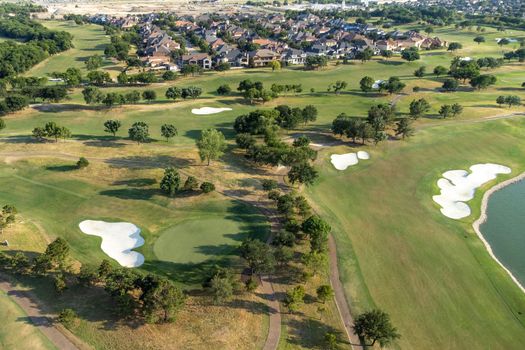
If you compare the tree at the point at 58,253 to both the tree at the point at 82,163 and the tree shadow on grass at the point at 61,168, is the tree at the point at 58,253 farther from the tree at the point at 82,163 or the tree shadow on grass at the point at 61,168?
the tree shadow on grass at the point at 61,168

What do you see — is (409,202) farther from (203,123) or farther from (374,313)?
(203,123)

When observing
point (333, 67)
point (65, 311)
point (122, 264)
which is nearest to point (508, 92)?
point (333, 67)

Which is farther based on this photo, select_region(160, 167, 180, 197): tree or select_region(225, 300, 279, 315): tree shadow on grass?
select_region(160, 167, 180, 197): tree

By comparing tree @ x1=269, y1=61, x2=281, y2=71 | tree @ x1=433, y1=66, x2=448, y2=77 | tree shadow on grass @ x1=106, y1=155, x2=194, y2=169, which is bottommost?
tree shadow on grass @ x1=106, y1=155, x2=194, y2=169

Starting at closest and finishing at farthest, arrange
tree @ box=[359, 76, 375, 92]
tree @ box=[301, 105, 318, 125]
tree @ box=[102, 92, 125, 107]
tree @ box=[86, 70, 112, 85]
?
tree @ box=[301, 105, 318, 125], tree @ box=[102, 92, 125, 107], tree @ box=[86, 70, 112, 85], tree @ box=[359, 76, 375, 92]

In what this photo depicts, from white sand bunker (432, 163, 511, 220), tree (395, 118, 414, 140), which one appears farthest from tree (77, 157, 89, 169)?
tree (395, 118, 414, 140)

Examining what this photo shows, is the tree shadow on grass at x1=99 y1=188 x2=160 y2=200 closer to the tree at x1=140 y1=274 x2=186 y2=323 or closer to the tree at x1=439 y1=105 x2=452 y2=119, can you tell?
the tree at x1=140 y1=274 x2=186 y2=323

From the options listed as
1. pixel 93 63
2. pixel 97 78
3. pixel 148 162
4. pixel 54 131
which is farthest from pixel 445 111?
pixel 93 63
